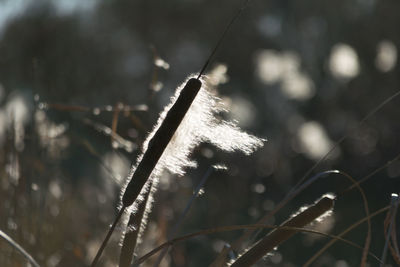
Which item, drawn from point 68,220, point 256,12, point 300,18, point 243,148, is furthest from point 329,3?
point 243,148

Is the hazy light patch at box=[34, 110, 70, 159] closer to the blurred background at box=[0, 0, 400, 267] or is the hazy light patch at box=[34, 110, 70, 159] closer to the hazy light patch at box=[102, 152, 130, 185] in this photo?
the blurred background at box=[0, 0, 400, 267]

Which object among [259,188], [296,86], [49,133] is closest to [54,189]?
[49,133]

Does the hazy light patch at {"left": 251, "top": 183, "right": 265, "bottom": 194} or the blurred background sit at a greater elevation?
the blurred background

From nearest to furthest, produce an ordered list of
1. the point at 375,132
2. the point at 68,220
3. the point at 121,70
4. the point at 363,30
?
1. the point at 68,220
2. the point at 375,132
3. the point at 363,30
4. the point at 121,70

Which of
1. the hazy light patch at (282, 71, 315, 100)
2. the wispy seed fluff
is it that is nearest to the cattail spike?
the wispy seed fluff

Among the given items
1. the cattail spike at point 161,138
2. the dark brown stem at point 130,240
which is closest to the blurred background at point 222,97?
the dark brown stem at point 130,240

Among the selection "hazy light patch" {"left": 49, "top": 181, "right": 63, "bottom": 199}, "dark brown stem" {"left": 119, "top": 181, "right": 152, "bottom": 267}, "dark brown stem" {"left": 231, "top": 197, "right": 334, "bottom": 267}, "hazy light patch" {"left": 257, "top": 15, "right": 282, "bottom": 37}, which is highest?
"hazy light patch" {"left": 257, "top": 15, "right": 282, "bottom": 37}

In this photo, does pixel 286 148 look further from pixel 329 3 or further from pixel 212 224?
pixel 212 224

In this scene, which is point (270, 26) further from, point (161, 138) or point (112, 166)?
point (161, 138)
